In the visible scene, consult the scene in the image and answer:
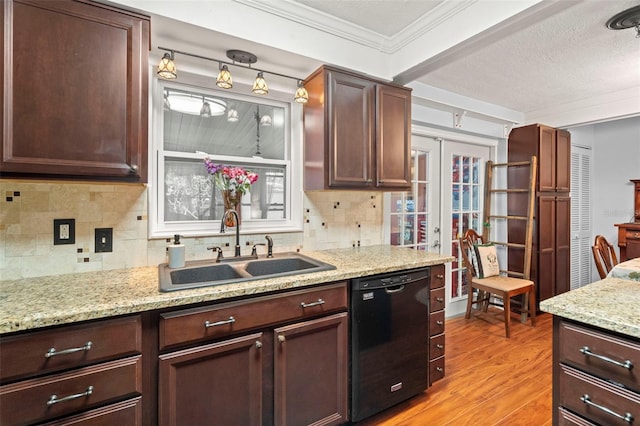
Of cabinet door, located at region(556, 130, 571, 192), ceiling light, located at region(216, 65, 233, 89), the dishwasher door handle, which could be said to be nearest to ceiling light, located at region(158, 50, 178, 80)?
ceiling light, located at region(216, 65, 233, 89)

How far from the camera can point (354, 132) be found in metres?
2.23

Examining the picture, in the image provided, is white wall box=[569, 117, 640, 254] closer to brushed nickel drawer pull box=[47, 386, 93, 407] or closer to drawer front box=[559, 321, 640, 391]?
drawer front box=[559, 321, 640, 391]

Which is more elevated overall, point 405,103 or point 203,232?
point 405,103

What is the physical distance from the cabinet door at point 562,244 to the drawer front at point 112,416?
14.5 feet

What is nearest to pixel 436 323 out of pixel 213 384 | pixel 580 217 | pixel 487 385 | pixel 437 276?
pixel 437 276

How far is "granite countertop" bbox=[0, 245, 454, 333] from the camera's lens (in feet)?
3.79

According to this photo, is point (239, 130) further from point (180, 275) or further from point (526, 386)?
point (526, 386)

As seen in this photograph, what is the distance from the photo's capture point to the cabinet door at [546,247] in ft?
11.9

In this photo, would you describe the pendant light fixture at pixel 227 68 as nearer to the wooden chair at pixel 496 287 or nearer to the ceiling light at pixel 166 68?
the ceiling light at pixel 166 68

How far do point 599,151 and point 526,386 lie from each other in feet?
13.4

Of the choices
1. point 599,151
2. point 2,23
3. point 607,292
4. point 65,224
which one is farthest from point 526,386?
point 599,151

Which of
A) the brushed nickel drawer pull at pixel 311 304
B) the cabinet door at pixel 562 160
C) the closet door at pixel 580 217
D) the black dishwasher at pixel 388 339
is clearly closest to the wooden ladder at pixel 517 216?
the cabinet door at pixel 562 160

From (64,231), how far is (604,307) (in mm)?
2548

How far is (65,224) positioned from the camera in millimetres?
1723
